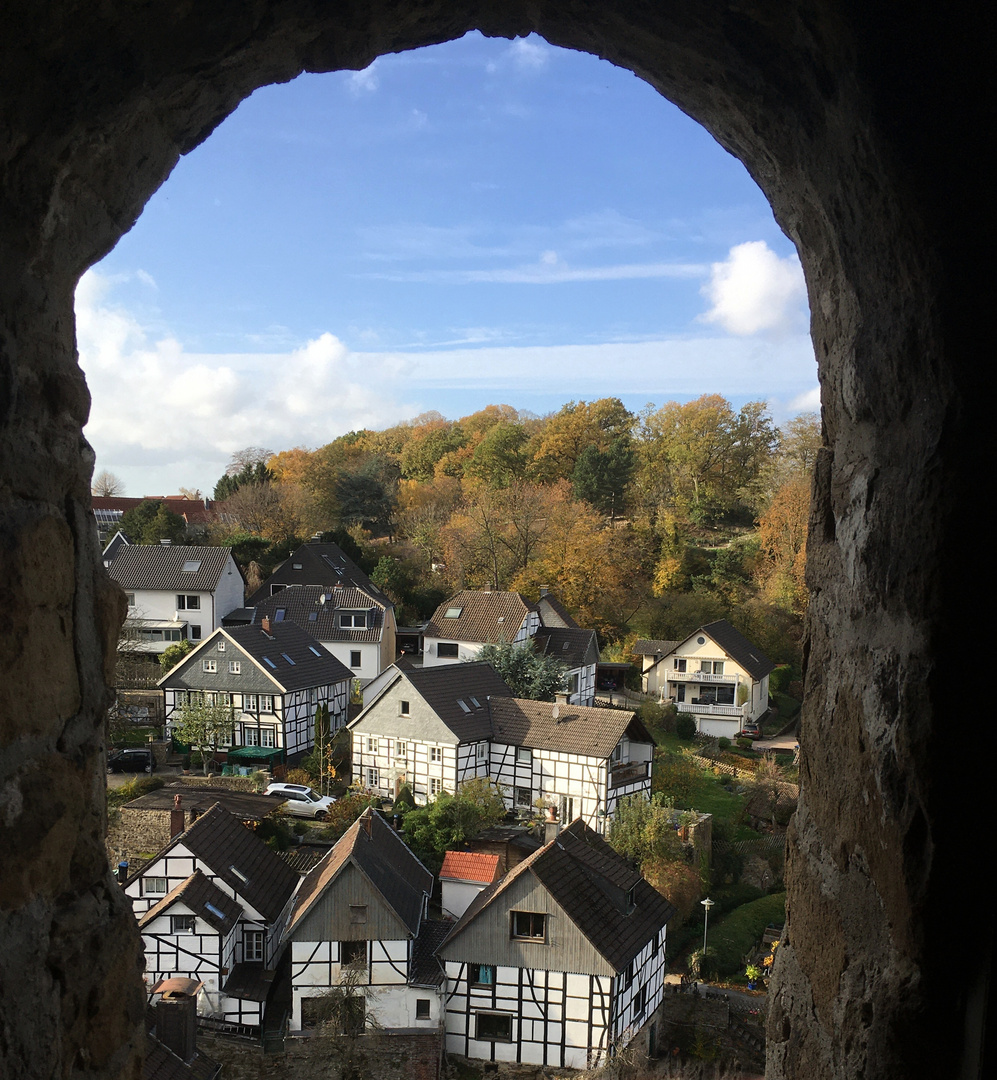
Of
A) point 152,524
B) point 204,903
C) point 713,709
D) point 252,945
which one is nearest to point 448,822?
point 252,945

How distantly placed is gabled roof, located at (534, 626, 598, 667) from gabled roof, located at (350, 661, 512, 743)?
19.9ft

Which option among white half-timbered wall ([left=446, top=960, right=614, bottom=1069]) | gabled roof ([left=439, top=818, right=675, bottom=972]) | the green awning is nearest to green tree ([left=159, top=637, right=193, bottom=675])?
the green awning

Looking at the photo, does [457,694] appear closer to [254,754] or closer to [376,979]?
[254,754]

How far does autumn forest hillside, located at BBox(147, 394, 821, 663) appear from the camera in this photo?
3553cm

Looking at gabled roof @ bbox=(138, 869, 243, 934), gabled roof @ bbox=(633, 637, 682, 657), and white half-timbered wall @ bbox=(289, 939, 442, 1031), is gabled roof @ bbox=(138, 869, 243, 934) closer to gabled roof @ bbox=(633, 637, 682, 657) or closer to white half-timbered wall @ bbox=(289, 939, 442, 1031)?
white half-timbered wall @ bbox=(289, 939, 442, 1031)

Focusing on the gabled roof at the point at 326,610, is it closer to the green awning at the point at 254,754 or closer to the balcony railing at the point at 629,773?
the green awning at the point at 254,754

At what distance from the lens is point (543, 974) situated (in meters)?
13.9

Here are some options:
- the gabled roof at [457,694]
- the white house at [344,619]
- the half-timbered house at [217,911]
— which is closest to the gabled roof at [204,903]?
the half-timbered house at [217,911]

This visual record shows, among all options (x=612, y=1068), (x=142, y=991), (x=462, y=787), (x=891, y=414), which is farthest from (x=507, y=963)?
(x=891, y=414)

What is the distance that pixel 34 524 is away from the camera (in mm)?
1771

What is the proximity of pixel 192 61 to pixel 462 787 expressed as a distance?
64.5 feet

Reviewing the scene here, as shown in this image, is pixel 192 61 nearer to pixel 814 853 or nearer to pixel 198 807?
pixel 814 853

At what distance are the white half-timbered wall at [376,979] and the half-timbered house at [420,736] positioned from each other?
7.00 metres

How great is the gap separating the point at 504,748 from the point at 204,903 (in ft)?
30.3
